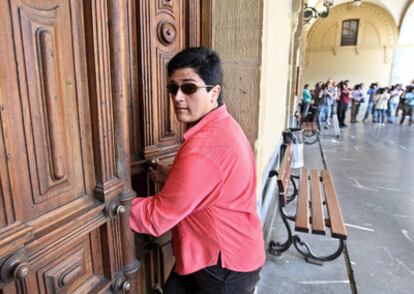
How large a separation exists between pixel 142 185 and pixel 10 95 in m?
0.89

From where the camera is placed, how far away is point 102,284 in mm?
1128

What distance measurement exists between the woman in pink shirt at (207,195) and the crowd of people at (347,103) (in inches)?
422

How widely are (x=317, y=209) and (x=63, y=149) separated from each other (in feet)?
8.73

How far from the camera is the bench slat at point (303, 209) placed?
2.70 meters

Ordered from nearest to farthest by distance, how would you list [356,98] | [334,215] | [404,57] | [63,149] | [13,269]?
[13,269]
[63,149]
[334,215]
[356,98]
[404,57]

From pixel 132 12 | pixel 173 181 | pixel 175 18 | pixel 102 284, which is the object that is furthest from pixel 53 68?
pixel 175 18

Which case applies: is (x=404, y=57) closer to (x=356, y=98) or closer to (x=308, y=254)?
(x=356, y=98)

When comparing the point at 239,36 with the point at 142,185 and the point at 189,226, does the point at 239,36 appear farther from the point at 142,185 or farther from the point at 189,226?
the point at 189,226

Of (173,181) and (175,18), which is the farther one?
(175,18)

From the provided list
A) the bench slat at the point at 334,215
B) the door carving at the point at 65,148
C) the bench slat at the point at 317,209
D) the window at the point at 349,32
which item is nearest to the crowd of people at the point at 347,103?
the window at the point at 349,32

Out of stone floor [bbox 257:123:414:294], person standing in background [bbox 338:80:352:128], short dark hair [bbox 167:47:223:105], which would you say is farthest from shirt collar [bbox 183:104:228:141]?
person standing in background [bbox 338:80:352:128]

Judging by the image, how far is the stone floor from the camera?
2.71m

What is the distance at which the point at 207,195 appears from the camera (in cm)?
121

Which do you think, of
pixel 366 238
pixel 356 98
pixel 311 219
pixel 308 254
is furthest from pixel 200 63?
pixel 356 98
